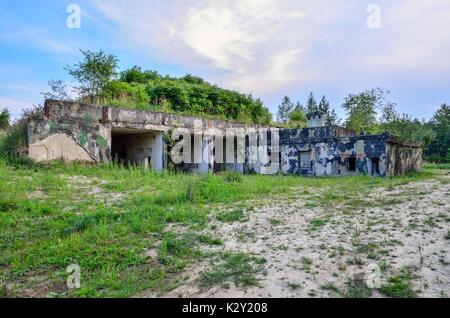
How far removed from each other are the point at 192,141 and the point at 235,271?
12.4 meters

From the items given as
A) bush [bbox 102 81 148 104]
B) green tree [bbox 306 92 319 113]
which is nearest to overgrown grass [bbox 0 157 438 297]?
bush [bbox 102 81 148 104]

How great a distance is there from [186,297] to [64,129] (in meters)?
9.80

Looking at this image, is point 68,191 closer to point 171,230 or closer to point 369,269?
point 171,230

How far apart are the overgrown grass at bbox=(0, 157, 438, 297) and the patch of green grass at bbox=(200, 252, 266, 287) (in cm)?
1

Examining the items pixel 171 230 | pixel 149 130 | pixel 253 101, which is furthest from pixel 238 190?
pixel 253 101

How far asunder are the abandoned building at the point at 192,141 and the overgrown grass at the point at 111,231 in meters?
2.54

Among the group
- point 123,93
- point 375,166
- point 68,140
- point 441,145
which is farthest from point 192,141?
point 441,145

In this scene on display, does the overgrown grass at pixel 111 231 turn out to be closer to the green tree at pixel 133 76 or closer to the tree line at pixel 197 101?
the tree line at pixel 197 101

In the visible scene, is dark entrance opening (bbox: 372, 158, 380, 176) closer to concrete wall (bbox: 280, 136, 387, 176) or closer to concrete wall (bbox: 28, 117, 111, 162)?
concrete wall (bbox: 280, 136, 387, 176)

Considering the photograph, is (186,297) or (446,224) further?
(446,224)

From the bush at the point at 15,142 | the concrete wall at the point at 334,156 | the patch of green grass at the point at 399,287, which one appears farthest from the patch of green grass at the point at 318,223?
the bush at the point at 15,142

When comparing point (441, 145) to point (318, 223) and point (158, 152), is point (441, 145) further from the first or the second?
point (318, 223)

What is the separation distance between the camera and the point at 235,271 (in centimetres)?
376

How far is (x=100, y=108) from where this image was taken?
1232cm
